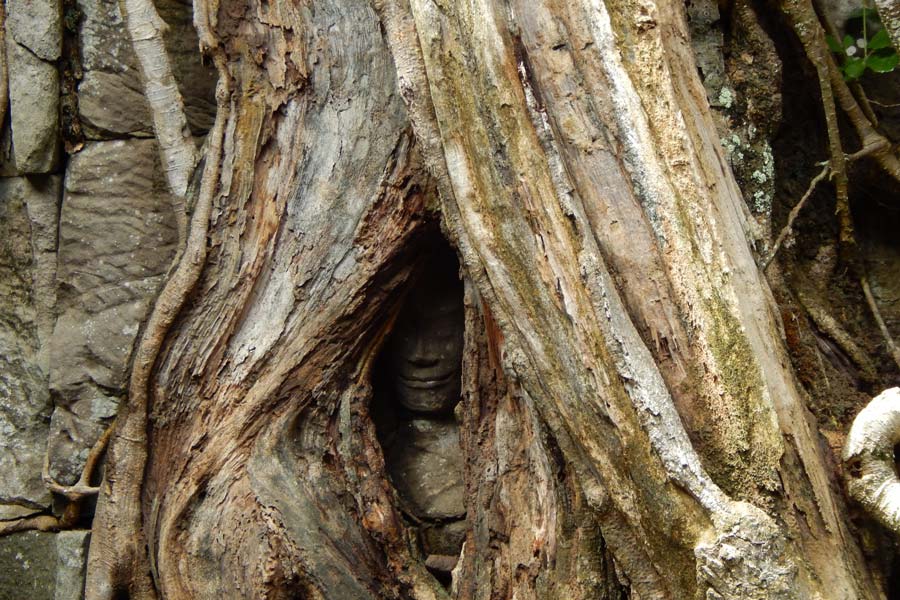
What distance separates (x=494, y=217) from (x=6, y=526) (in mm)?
1219

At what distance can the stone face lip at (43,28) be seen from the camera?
5.61ft

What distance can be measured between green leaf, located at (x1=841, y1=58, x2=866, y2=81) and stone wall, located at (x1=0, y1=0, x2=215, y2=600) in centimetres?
121

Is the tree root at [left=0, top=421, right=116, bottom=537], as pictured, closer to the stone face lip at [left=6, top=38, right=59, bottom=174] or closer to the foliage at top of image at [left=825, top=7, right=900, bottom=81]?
the stone face lip at [left=6, top=38, right=59, bottom=174]

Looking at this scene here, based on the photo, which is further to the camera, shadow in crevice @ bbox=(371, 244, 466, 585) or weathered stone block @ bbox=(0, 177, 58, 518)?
weathered stone block @ bbox=(0, 177, 58, 518)

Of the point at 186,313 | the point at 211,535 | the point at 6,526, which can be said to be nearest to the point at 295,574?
the point at 211,535

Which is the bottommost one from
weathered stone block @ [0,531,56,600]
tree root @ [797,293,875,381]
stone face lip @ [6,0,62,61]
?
weathered stone block @ [0,531,56,600]

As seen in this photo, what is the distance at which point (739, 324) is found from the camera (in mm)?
1111

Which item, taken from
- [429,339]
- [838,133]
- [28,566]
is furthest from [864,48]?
[28,566]

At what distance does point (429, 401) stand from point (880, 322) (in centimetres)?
81

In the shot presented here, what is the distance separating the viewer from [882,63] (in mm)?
1542

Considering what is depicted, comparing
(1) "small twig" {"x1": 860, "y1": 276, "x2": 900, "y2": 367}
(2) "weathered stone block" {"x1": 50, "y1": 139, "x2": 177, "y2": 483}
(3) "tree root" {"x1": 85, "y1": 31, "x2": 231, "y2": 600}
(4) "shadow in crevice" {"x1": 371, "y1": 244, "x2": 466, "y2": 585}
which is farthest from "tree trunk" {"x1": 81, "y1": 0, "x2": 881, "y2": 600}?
(1) "small twig" {"x1": 860, "y1": 276, "x2": 900, "y2": 367}

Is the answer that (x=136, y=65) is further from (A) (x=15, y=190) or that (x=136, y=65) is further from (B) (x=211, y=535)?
(B) (x=211, y=535)

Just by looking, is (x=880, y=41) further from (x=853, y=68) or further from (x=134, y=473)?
(x=134, y=473)

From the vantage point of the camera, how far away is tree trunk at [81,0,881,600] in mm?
1073
